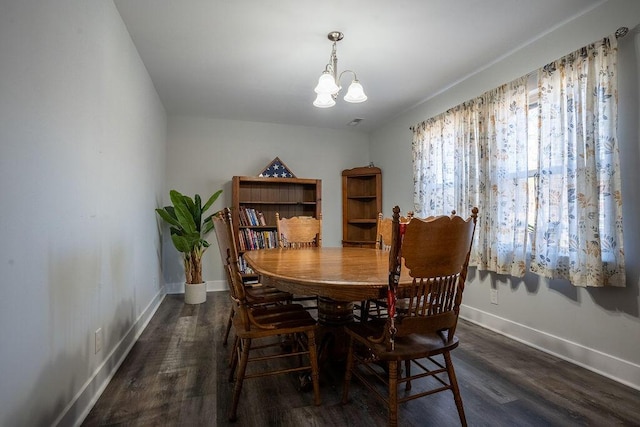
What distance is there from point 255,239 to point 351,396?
2823 mm

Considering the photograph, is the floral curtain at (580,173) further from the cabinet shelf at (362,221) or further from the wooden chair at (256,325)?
the cabinet shelf at (362,221)

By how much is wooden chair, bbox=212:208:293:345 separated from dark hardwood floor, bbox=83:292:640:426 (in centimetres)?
45

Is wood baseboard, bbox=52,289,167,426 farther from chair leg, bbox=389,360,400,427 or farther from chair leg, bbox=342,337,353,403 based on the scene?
chair leg, bbox=389,360,400,427

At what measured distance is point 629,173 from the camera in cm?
194

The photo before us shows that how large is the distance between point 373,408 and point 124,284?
193 centimetres

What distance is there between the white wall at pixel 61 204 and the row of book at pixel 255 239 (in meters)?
1.84

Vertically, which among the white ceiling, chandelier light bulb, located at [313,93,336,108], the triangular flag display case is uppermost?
the white ceiling

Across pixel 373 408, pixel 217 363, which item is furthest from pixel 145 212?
pixel 373 408

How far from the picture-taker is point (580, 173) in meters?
2.11

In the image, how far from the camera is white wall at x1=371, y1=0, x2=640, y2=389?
1921 mm

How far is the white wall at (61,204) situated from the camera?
1.08 metres

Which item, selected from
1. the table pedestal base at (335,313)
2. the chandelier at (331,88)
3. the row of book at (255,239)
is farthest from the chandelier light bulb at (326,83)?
the row of book at (255,239)

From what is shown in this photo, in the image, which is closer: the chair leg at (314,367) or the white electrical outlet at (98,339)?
the chair leg at (314,367)

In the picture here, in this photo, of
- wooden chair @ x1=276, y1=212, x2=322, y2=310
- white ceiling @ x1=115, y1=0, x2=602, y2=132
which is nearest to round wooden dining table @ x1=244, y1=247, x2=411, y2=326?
wooden chair @ x1=276, y1=212, x2=322, y2=310
